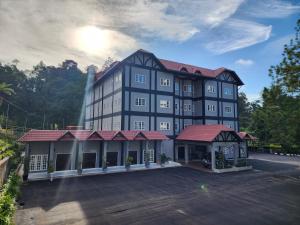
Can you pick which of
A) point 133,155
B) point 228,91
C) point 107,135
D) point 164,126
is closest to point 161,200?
point 107,135

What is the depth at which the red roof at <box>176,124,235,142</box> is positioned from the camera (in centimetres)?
2720

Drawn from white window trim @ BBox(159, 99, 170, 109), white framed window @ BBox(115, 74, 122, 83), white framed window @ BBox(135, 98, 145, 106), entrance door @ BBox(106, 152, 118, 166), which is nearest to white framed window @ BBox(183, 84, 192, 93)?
white window trim @ BBox(159, 99, 170, 109)

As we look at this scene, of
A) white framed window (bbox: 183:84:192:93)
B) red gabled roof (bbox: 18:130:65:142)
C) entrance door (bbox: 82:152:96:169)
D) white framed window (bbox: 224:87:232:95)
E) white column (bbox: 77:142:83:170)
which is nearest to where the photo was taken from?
red gabled roof (bbox: 18:130:65:142)

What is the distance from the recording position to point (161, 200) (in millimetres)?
14672

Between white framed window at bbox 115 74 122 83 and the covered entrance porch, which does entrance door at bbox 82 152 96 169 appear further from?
the covered entrance porch

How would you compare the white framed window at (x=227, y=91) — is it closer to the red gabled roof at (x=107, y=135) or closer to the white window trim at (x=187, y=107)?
the white window trim at (x=187, y=107)

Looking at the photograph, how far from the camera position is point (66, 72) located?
219ft

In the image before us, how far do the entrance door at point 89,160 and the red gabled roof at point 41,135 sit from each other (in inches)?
171

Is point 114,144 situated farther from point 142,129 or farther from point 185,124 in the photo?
point 185,124

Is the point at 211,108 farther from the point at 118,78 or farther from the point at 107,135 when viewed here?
the point at 107,135

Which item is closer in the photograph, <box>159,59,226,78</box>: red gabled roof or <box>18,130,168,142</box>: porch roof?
<box>18,130,168,142</box>: porch roof

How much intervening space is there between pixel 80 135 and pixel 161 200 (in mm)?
13830

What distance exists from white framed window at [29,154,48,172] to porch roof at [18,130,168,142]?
2457 mm

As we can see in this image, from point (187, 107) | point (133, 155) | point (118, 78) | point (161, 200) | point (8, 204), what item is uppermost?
point (118, 78)
